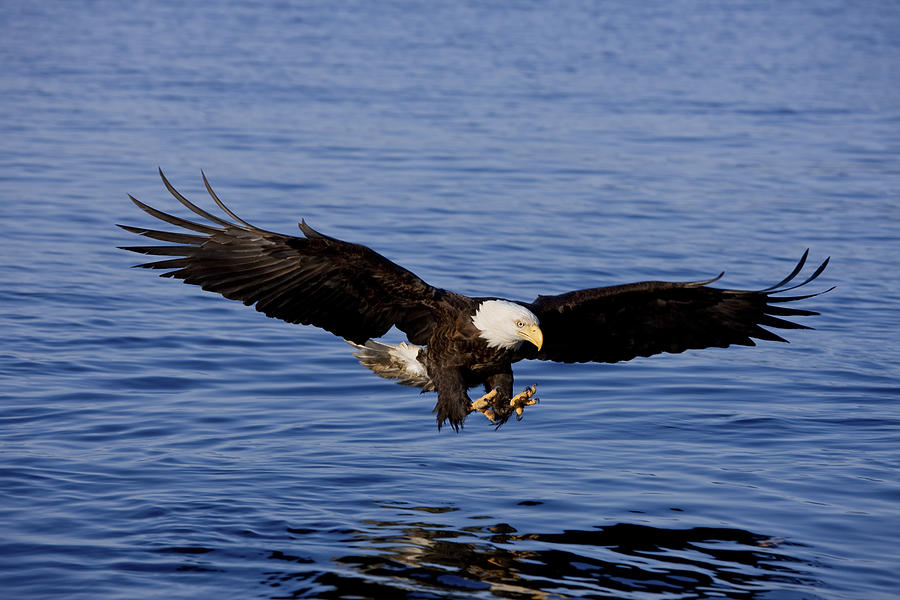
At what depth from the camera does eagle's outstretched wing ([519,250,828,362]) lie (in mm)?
7027

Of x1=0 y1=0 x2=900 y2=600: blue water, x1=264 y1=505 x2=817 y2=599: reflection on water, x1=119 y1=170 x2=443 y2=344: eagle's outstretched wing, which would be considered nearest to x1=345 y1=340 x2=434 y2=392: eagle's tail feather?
x1=0 y1=0 x2=900 y2=600: blue water

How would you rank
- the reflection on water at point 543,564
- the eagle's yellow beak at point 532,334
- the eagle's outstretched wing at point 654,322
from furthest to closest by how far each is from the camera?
the eagle's outstretched wing at point 654,322 < the eagle's yellow beak at point 532,334 < the reflection on water at point 543,564

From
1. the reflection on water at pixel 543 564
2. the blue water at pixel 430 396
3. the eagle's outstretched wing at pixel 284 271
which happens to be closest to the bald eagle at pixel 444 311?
the eagle's outstretched wing at pixel 284 271

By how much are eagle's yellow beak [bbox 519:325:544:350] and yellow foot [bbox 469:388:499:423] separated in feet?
1.62

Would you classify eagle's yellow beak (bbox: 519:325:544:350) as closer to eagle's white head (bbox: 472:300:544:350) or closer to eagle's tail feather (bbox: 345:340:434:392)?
eagle's white head (bbox: 472:300:544:350)

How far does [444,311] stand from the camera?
694 cm

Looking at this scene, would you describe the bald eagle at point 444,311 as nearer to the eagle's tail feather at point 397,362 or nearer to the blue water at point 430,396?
the eagle's tail feather at point 397,362

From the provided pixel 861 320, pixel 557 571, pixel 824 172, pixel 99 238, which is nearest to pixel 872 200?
pixel 824 172

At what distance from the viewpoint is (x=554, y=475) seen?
7.07m

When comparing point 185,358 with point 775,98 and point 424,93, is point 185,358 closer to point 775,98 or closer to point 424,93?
point 424,93

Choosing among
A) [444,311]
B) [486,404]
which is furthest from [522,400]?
[444,311]

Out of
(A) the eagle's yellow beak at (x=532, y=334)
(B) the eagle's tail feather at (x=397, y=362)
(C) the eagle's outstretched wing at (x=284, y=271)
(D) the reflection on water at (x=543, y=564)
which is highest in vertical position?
(C) the eagle's outstretched wing at (x=284, y=271)

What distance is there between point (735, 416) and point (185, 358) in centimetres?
374

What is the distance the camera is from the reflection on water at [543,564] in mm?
5672
